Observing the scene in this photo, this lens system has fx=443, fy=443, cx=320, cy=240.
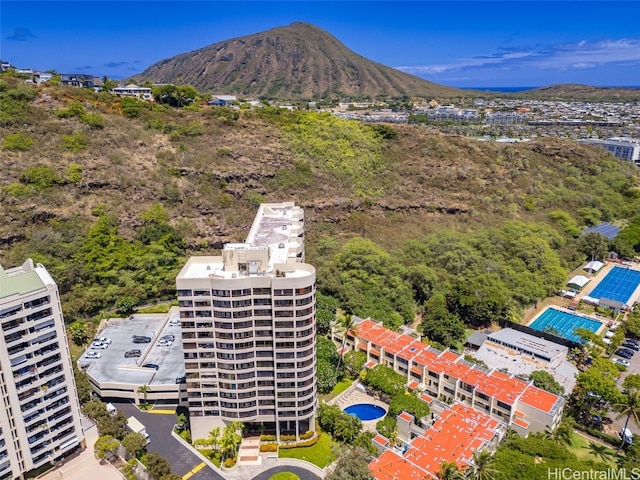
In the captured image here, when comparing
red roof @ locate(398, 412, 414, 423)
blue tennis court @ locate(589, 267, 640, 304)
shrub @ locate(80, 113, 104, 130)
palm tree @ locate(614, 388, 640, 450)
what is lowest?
blue tennis court @ locate(589, 267, 640, 304)

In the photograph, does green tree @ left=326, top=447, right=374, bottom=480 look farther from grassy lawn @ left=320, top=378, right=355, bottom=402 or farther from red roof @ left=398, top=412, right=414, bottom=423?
grassy lawn @ left=320, top=378, right=355, bottom=402

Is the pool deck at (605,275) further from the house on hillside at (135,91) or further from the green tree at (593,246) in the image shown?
the house on hillside at (135,91)

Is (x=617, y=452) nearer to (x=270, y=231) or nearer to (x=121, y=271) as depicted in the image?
(x=270, y=231)

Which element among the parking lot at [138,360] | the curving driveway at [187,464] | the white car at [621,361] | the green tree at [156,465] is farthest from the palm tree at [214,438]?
the white car at [621,361]

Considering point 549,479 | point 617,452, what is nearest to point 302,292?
point 549,479

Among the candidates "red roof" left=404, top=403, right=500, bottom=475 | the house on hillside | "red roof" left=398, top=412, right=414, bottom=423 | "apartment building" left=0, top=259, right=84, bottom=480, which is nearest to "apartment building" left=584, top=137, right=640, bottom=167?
"red roof" left=404, top=403, right=500, bottom=475

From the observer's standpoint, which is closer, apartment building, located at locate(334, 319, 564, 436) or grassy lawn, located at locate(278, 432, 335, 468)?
grassy lawn, located at locate(278, 432, 335, 468)
